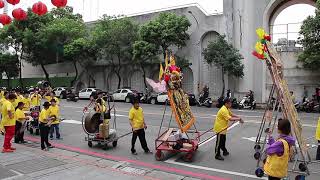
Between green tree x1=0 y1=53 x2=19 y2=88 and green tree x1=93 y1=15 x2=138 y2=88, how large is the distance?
17104 millimetres

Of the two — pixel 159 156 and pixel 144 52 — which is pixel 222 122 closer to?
pixel 159 156

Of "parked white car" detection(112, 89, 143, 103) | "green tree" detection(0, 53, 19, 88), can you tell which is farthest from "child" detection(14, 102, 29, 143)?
"green tree" detection(0, 53, 19, 88)

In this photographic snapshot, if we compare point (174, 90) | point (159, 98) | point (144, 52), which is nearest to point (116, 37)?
point (144, 52)

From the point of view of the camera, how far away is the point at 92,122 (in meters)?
11.9

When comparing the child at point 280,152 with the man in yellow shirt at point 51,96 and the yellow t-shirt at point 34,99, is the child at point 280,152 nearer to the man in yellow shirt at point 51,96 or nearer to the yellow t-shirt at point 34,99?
the man in yellow shirt at point 51,96

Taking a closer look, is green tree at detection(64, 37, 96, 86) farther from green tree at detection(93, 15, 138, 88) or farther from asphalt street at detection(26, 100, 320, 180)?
asphalt street at detection(26, 100, 320, 180)

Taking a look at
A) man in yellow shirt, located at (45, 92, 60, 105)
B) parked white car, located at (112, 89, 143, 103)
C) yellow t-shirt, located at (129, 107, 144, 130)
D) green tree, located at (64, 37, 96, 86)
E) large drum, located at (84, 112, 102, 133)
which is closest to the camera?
yellow t-shirt, located at (129, 107, 144, 130)

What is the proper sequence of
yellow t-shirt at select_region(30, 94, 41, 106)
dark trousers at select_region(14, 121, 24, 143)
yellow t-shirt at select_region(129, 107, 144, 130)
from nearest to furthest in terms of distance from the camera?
yellow t-shirt at select_region(129, 107, 144, 130), dark trousers at select_region(14, 121, 24, 143), yellow t-shirt at select_region(30, 94, 41, 106)

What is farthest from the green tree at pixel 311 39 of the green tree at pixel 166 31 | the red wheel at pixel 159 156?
the red wheel at pixel 159 156

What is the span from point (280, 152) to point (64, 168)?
17.8 ft

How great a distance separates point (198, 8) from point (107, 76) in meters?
13.9

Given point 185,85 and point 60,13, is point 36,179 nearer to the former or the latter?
point 185,85

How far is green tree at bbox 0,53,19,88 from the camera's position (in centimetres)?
4838

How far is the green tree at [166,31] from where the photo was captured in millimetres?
31234
